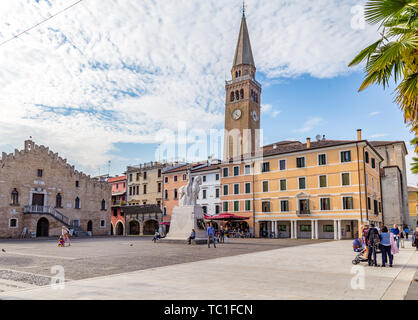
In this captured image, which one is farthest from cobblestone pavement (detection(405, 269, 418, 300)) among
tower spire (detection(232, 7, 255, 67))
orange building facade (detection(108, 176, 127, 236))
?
tower spire (detection(232, 7, 255, 67))

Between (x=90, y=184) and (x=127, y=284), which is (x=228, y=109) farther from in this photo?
(x=127, y=284)

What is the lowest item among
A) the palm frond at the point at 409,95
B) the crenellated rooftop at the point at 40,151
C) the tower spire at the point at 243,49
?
the palm frond at the point at 409,95

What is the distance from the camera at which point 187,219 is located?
2464 cm

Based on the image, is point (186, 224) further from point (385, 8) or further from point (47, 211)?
point (47, 211)

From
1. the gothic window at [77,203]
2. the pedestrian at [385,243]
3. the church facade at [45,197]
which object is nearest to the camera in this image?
the pedestrian at [385,243]

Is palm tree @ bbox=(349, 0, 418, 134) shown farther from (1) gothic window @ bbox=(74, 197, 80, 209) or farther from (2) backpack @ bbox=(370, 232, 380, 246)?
(1) gothic window @ bbox=(74, 197, 80, 209)

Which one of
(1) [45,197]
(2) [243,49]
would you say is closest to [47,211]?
(1) [45,197]

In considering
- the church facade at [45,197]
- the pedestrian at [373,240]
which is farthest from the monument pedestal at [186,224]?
the church facade at [45,197]

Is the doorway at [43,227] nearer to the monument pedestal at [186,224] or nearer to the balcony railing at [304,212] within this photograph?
the monument pedestal at [186,224]

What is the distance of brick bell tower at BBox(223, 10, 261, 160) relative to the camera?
65875mm

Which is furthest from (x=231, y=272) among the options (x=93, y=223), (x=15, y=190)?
(x=93, y=223)

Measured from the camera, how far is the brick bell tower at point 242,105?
65.9m

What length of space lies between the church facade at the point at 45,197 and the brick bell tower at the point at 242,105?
25786 mm

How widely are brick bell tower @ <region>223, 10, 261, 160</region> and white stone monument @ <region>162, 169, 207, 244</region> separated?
38.3 m
